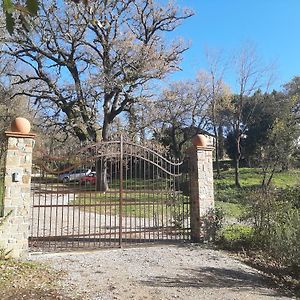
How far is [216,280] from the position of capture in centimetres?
546

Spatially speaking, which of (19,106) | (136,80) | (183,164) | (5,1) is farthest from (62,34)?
(5,1)

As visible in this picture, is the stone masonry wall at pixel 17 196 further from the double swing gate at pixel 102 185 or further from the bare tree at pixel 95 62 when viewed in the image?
the bare tree at pixel 95 62

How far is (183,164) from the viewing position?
344 inches

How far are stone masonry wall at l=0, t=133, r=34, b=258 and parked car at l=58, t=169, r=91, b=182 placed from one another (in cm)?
113

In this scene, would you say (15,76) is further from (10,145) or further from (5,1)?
(5,1)

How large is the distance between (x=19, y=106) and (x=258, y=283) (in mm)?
20660

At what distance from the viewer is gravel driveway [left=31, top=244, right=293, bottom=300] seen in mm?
4770

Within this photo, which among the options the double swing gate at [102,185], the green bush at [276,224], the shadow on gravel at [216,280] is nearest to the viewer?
the shadow on gravel at [216,280]

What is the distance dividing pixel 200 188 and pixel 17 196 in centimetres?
419

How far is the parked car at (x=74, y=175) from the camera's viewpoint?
754 cm

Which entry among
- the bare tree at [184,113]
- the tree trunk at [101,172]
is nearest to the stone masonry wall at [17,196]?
the tree trunk at [101,172]

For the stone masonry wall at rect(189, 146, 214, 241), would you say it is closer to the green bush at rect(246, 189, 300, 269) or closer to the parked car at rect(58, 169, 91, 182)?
the green bush at rect(246, 189, 300, 269)

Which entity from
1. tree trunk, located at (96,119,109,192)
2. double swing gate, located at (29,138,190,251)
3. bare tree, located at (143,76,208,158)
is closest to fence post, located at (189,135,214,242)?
double swing gate, located at (29,138,190,251)

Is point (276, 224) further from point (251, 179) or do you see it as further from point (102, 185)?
point (251, 179)
